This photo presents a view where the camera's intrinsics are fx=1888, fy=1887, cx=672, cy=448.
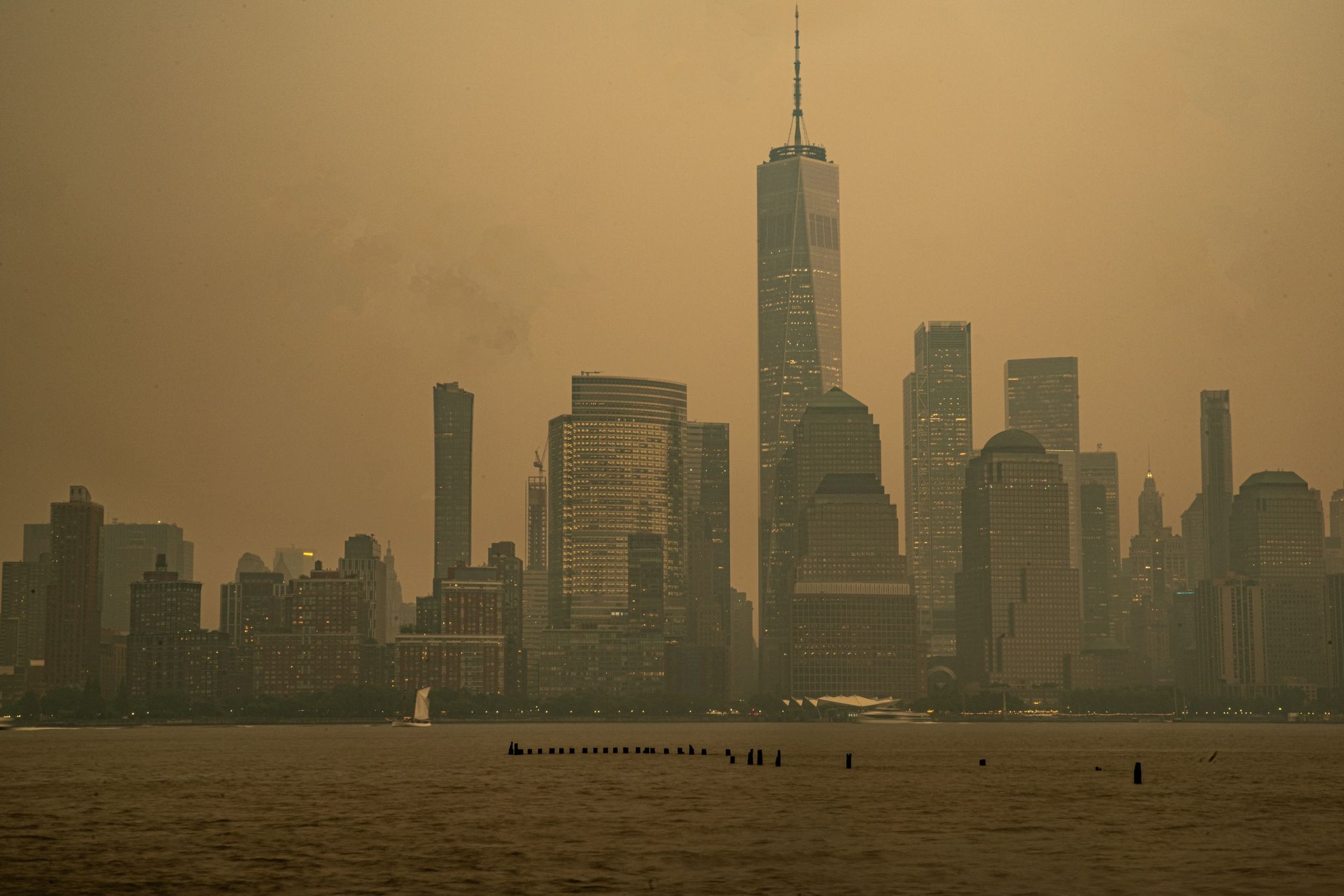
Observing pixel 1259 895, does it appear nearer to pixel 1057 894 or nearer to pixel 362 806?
pixel 1057 894

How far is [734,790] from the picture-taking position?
151 meters

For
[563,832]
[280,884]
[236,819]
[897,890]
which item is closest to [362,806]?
[236,819]

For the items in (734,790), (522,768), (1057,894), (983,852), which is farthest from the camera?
(522,768)

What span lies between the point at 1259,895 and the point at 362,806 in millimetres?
72334

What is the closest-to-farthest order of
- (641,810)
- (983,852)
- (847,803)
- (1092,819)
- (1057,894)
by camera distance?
(1057,894) → (983,852) → (1092,819) → (641,810) → (847,803)

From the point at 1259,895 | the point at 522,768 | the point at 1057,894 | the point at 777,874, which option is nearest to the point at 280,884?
the point at 777,874

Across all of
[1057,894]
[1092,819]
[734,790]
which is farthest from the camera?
[734,790]

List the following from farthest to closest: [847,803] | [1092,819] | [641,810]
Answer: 1. [847,803]
2. [641,810]
3. [1092,819]

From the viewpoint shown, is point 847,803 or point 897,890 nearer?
point 897,890

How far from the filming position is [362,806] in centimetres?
13662

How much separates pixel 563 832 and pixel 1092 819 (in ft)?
114

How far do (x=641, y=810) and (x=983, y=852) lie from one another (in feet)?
114

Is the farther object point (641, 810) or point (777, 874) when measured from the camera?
point (641, 810)

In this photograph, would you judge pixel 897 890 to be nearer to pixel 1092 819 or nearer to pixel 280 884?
pixel 280 884
